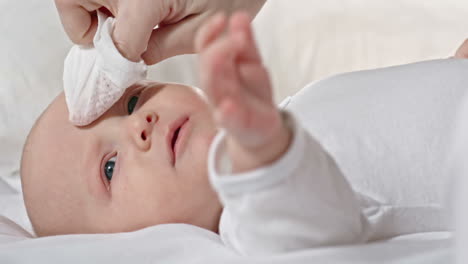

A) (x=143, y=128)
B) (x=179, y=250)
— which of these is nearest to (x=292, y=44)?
(x=143, y=128)

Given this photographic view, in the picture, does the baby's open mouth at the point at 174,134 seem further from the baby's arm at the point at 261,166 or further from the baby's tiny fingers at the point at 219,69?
the baby's tiny fingers at the point at 219,69

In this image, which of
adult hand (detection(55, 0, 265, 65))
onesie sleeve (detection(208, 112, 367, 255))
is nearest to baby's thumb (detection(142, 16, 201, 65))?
adult hand (detection(55, 0, 265, 65))

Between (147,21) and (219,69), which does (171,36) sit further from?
(219,69)

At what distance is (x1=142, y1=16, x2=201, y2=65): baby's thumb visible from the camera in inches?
41.9

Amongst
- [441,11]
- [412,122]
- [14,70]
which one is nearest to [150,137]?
[412,122]

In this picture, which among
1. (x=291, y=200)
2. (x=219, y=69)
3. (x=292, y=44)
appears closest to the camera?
(x=219, y=69)

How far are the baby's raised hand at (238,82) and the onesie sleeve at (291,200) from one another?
0.04 meters

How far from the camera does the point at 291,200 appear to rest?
700 mm

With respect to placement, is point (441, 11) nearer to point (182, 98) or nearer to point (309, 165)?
point (182, 98)

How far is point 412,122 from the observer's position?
35.6 inches

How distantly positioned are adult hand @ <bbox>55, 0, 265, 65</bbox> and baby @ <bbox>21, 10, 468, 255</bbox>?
2.7 inches

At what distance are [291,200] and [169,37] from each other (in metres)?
0.44

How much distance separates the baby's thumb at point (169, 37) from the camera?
1.07m

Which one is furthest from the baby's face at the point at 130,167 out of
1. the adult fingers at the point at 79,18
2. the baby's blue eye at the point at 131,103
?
the adult fingers at the point at 79,18
